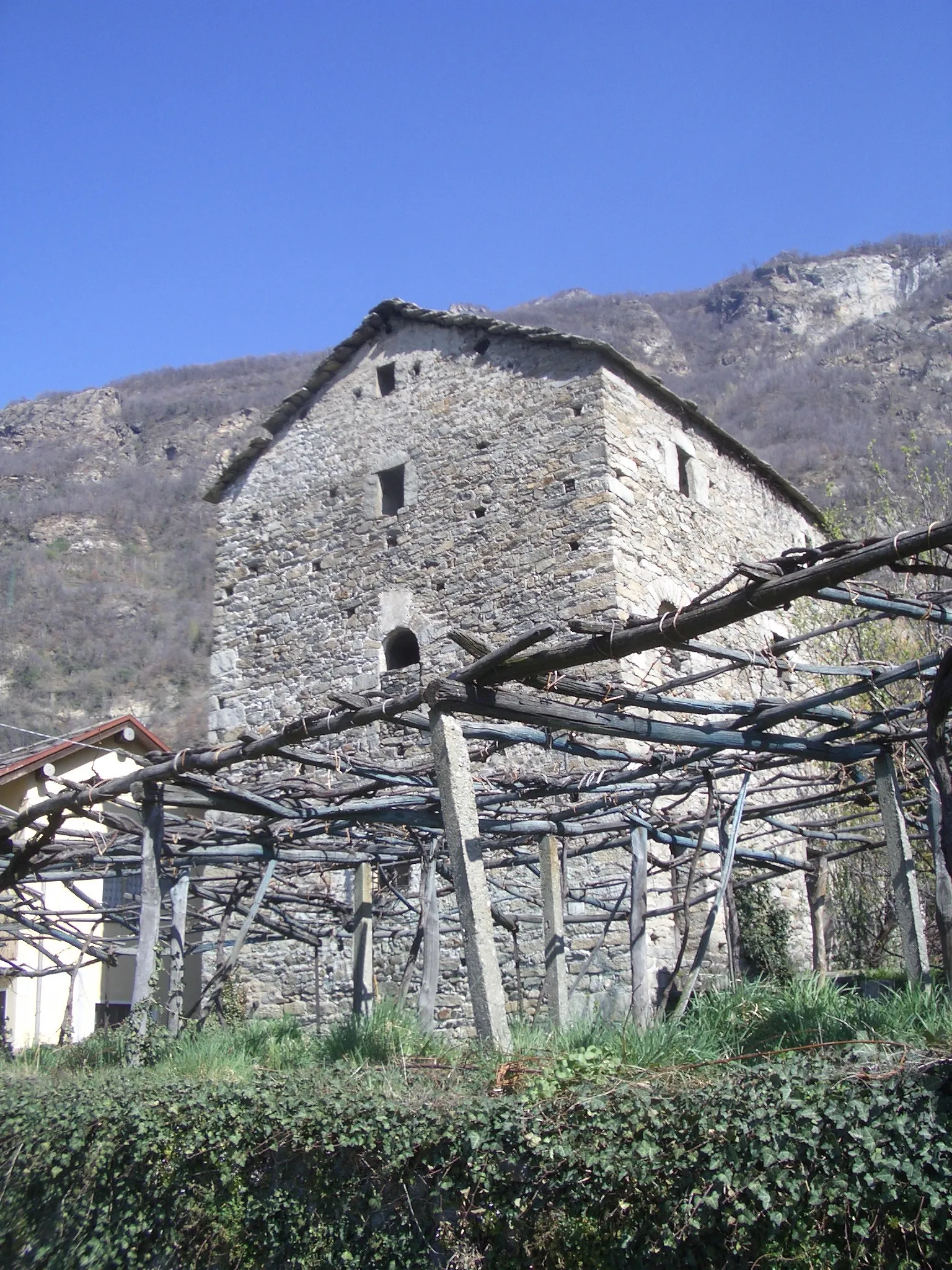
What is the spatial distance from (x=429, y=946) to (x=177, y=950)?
7.73 ft

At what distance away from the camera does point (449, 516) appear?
1411 centimetres

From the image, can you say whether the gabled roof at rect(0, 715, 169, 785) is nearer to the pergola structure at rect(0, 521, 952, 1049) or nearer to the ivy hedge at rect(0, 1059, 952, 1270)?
the pergola structure at rect(0, 521, 952, 1049)

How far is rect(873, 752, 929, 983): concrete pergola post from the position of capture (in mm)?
6648

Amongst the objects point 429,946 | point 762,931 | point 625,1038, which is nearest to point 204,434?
point 762,931

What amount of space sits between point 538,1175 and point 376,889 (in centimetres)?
907

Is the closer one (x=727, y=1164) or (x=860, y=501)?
(x=727, y=1164)

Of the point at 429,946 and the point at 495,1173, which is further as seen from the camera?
the point at 429,946

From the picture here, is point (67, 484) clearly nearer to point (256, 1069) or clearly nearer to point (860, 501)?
point (860, 501)

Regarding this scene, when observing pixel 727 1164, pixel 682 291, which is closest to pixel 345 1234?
pixel 727 1164

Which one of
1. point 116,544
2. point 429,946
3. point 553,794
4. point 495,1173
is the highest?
point 116,544

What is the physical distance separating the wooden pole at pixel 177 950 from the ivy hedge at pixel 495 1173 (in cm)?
226

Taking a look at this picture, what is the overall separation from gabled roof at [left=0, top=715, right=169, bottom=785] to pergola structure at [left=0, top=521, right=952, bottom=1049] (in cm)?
239

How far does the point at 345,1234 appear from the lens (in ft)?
15.9

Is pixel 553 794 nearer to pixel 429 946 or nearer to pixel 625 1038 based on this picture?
pixel 429 946
